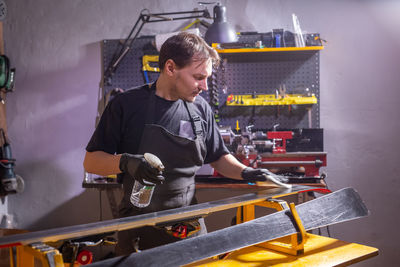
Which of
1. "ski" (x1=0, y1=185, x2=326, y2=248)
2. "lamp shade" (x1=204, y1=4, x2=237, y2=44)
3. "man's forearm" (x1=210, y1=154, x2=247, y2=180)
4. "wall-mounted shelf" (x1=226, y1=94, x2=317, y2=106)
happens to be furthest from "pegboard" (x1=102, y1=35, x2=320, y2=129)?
"ski" (x1=0, y1=185, x2=326, y2=248)

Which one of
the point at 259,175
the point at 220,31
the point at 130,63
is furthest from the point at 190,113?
the point at 130,63

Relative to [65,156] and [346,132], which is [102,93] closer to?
[65,156]

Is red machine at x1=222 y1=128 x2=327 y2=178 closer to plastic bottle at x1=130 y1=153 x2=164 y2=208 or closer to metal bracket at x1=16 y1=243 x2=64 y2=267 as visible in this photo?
plastic bottle at x1=130 y1=153 x2=164 y2=208

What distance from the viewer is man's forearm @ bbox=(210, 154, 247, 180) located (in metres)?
1.75

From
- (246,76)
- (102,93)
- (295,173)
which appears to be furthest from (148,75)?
(295,173)

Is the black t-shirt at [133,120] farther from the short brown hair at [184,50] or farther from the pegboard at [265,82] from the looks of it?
the pegboard at [265,82]

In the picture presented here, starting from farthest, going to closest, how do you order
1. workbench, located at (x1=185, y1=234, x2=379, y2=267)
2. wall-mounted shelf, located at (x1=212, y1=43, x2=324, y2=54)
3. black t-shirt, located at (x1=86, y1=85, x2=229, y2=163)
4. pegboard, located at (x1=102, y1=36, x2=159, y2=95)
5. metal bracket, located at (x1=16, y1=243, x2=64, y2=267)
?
pegboard, located at (x1=102, y1=36, x2=159, y2=95), wall-mounted shelf, located at (x1=212, y1=43, x2=324, y2=54), black t-shirt, located at (x1=86, y1=85, x2=229, y2=163), workbench, located at (x1=185, y1=234, x2=379, y2=267), metal bracket, located at (x1=16, y1=243, x2=64, y2=267)

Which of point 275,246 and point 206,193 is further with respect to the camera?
point 206,193

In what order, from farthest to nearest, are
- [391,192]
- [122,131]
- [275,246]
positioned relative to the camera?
[391,192] < [122,131] < [275,246]

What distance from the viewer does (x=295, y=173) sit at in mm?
2602

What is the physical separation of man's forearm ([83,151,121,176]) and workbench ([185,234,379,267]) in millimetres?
494

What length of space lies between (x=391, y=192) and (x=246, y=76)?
58.0 inches

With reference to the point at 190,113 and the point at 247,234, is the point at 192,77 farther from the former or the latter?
the point at 247,234

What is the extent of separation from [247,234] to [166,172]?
1.95 feet
